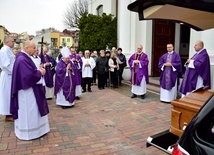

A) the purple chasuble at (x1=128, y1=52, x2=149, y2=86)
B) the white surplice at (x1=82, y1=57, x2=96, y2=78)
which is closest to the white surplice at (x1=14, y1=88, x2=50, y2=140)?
the purple chasuble at (x1=128, y1=52, x2=149, y2=86)

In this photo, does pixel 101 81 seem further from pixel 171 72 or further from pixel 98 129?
pixel 98 129

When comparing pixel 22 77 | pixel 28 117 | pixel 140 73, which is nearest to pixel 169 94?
pixel 140 73

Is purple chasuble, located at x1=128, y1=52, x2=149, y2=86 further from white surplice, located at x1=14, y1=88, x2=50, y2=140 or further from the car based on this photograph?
the car

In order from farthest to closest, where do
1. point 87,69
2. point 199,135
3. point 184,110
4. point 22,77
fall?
point 87,69
point 22,77
point 184,110
point 199,135

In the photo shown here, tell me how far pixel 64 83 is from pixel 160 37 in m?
6.53

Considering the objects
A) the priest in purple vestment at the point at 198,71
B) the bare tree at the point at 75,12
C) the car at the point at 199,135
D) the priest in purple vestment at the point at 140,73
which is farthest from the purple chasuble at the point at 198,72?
the bare tree at the point at 75,12

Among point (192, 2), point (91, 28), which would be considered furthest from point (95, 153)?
point (91, 28)

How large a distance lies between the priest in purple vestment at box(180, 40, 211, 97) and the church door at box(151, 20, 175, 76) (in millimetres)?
5322

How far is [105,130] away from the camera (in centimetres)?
497

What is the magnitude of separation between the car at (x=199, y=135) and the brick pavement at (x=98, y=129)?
247cm

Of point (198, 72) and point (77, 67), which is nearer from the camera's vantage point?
point (198, 72)

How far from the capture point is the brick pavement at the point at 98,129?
159 inches

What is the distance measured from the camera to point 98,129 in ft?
16.5

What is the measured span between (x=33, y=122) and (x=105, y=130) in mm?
1521
